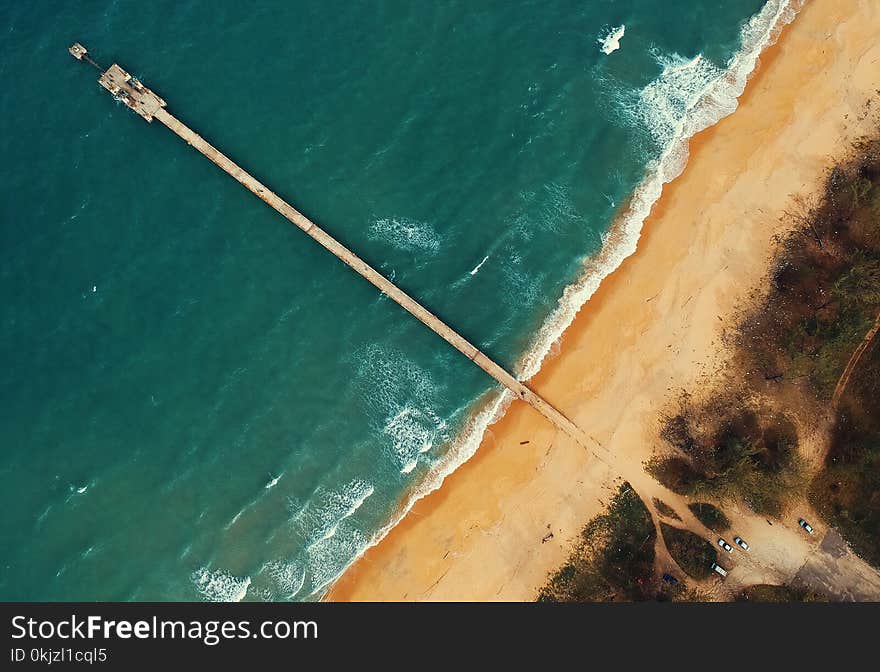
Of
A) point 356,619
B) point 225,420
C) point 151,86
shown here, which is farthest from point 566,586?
point 151,86

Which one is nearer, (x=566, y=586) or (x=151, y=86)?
(x=566, y=586)

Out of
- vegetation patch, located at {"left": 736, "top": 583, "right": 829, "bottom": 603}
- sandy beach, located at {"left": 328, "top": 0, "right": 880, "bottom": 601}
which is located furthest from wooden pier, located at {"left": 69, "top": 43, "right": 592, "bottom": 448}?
vegetation patch, located at {"left": 736, "top": 583, "right": 829, "bottom": 603}

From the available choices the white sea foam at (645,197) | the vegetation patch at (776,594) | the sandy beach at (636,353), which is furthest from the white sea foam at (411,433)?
the vegetation patch at (776,594)

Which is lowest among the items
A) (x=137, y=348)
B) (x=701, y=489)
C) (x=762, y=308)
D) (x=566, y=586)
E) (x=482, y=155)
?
(x=137, y=348)

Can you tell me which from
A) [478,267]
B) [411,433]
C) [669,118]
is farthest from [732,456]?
[669,118]

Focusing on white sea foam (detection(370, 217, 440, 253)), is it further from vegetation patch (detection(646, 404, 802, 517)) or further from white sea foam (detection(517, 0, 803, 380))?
vegetation patch (detection(646, 404, 802, 517))

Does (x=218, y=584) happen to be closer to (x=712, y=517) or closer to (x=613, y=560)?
(x=613, y=560)

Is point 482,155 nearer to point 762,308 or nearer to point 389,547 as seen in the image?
point 762,308
